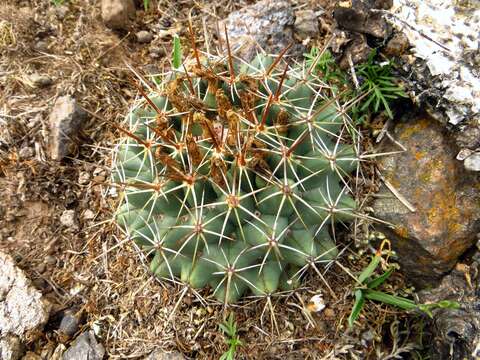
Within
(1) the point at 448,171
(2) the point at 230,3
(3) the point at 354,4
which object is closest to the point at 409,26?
(3) the point at 354,4

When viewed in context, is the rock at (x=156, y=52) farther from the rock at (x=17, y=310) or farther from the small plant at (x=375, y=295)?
the small plant at (x=375, y=295)

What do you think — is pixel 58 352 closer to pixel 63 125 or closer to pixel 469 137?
pixel 63 125

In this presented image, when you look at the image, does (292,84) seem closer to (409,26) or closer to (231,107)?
(231,107)

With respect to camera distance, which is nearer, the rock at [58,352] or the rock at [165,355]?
the rock at [165,355]

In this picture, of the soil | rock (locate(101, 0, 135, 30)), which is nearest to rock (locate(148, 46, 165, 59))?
the soil

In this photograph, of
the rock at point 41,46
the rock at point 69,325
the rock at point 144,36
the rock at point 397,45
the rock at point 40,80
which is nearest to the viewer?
the rock at point 397,45

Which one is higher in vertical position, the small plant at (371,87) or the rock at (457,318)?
the small plant at (371,87)

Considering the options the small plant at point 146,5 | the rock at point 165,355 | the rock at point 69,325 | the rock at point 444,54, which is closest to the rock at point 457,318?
the rock at point 444,54

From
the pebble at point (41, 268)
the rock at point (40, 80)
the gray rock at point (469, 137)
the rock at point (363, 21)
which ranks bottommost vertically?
the pebble at point (41, 268)
